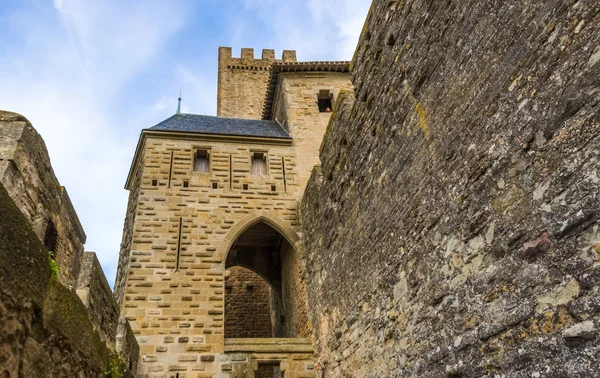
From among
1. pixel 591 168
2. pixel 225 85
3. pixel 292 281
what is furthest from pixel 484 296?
pixel 225 85

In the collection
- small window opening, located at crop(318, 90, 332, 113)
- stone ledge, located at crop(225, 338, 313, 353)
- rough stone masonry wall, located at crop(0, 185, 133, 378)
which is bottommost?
rough stone masonry wall, located at crop(0, 185, 133, 378)

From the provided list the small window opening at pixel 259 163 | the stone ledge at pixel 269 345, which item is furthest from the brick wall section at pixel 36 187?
the small window opening at pixel 259 163

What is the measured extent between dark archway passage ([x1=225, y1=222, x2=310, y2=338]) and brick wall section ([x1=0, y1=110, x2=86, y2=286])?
5473 mm

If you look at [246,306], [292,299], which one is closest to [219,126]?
[292,299]

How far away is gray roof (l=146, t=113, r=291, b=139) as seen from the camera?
34.7 feet

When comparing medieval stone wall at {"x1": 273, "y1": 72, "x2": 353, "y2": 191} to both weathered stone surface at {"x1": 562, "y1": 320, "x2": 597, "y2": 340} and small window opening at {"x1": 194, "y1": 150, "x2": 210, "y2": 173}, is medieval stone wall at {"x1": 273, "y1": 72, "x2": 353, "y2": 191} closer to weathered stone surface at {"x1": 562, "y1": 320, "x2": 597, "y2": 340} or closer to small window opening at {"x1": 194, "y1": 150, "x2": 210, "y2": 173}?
small window opening at {"x1": 194, "y1": 150, "x2": 210, "y2": 173}

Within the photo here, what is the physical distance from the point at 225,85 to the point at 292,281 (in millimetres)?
14288

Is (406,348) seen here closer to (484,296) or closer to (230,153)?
(484,296)

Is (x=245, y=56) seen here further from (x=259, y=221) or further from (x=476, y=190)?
(x=476, y=190)

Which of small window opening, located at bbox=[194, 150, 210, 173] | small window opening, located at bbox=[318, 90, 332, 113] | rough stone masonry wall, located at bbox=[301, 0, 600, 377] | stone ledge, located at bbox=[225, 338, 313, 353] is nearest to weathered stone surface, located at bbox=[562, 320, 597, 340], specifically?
rough stone masonry wall, located at bbox=[301, 0, 600, 377]

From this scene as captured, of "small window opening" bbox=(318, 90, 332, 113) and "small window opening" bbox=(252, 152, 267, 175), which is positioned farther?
"small window opening" bbox=(318, 90, 332, 113)

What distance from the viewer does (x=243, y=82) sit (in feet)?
71.8

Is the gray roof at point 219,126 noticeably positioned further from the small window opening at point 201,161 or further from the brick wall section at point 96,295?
the brick wall section at point 96,295

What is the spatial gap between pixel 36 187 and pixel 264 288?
41.9 ft
